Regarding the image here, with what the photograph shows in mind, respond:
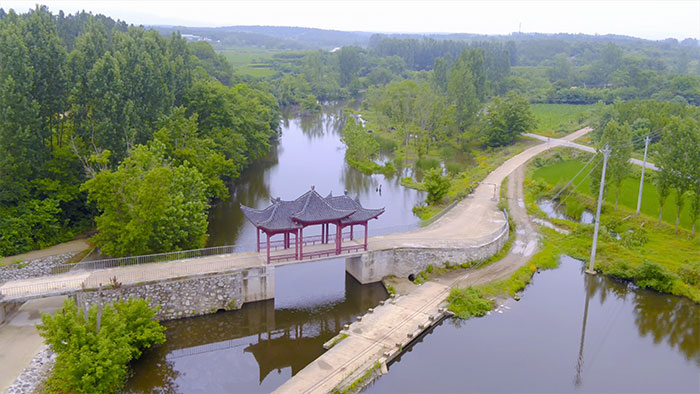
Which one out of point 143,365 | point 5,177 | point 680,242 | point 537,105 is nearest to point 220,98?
point 5,177

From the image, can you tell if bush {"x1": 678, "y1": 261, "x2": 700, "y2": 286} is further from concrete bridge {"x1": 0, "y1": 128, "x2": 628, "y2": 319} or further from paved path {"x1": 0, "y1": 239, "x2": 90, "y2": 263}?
paved path {"x1": 0, "y1": 239, "x2": 90, "y2": 263}

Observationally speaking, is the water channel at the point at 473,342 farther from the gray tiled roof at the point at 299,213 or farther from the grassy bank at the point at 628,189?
the grassy bank at the point at 628,189

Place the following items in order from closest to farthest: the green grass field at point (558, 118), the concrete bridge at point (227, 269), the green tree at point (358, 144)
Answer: the concrete bridge at point (227, 269), the green tree at point (358, 144), the green grass field at point (558, 118)

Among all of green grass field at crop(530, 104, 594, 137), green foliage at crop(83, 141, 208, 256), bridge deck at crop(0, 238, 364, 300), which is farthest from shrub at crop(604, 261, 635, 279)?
green grass field at crop(530, 104, 594, 137)

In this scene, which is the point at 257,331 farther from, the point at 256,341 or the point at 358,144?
the point at 358,144

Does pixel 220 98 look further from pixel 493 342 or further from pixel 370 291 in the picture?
pixel 493 342

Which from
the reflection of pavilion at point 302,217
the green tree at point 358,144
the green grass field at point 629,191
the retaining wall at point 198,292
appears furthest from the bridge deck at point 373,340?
the green tree at point 358,144

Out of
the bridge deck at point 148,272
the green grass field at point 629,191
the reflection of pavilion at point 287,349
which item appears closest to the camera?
the reflection of pavilion at point 287,349
